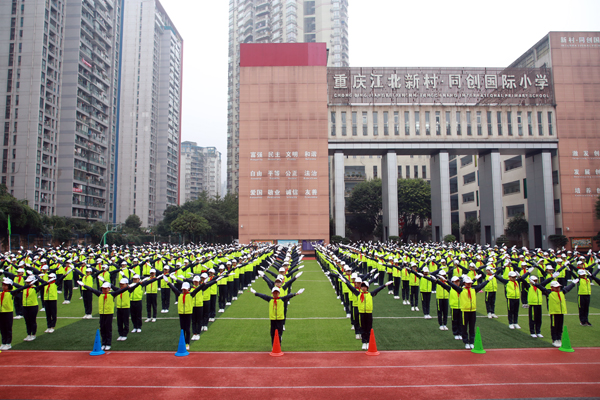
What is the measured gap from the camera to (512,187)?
51.9m

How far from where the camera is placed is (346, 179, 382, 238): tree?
6141 centimetres

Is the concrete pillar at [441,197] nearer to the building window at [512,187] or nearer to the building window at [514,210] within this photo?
the building window at [514,210]

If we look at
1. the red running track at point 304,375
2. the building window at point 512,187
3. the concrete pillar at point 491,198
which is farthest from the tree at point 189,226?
the red running track at point 304,375

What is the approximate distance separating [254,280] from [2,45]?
54.2 meters

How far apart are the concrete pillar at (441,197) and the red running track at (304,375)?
3571cm

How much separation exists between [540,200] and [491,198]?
17.7 feet

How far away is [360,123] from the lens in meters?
44.2

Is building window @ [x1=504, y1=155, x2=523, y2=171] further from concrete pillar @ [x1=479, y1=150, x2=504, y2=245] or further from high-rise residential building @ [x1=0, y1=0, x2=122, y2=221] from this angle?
high-rise residential building @ [x1=0, y1=0, x2=122, y2=221]

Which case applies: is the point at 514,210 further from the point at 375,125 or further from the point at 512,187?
the point at 375,125

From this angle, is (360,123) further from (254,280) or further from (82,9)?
→ (82,9)

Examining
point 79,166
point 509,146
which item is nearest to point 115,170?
point 79,166

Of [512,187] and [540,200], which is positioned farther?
[512,187]

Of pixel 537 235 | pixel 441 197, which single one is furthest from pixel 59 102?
pixel 537 235

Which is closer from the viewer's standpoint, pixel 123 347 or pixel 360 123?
pixel 123 347
